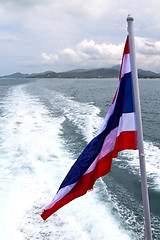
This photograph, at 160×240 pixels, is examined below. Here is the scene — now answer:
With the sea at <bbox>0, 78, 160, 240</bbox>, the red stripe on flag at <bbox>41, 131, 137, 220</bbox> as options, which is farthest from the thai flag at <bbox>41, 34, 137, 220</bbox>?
the sea at <bbox>0, 78, 160, 240</bbox>

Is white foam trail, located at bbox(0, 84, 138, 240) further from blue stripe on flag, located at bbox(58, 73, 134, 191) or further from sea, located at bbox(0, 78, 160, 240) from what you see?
blue stripe on flag, located at bbox(58, 73, 134, 191)

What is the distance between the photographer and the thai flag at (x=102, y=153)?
341 cm

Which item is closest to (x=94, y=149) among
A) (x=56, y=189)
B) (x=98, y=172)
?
(x=98, y=172)

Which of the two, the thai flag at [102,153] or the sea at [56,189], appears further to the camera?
the sea at [56,189]

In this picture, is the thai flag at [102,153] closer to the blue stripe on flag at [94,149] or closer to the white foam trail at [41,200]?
the blue stripe on flag at [94,149]

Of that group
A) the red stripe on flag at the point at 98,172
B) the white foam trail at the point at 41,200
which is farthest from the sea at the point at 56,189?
the red stripe on flag at the point at 98,172

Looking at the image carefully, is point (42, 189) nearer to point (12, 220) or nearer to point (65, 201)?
point (12, 220)

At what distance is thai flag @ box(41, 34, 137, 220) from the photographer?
3.41 metres

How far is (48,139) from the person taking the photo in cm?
1316

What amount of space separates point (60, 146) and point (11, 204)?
216 inches

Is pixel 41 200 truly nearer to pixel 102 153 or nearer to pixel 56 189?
pixel 56 189

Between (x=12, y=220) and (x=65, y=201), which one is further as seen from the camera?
(x=12, y=220)

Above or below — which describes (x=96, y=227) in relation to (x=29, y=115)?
below

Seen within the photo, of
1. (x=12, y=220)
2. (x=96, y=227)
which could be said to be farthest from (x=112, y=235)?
(x=12, y=220)
